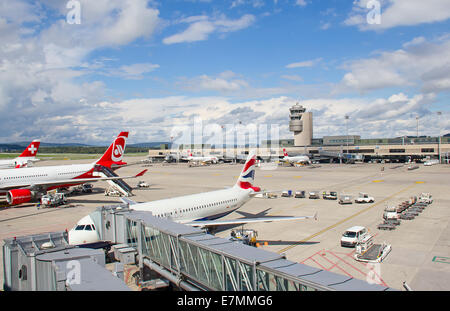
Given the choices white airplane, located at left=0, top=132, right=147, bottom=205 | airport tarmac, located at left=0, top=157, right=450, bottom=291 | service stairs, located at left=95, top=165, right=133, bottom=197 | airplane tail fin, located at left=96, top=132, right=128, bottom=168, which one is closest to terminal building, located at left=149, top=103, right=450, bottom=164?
airport tarmac, located at left=0, top=157, right=450, bottom=291

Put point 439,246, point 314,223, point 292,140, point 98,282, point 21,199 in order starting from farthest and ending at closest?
point 292,140 → point 21,199 → point 314,223 → point 439,246 → point 98,282

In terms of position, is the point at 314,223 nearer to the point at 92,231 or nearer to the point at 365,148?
the point at 92,231

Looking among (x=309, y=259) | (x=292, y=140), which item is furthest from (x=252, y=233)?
(x=292, y=140)

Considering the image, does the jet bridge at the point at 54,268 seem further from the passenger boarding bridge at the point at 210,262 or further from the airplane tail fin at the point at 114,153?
the airplane tail fin at the point at 114,153

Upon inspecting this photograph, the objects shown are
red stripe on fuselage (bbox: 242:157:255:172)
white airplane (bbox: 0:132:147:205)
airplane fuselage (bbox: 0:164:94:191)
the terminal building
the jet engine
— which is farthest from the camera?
the terminal building

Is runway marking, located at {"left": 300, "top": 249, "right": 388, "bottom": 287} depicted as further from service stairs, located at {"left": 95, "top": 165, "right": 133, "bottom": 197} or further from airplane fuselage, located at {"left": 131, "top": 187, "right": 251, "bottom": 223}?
service stairs, located at {"left": 95, "top": 165, "right": 133, "bottom": 197}

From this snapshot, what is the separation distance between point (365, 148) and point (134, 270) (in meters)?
146

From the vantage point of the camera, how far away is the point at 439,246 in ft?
89.6

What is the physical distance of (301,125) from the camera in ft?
578

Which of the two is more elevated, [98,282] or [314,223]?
[98,282]

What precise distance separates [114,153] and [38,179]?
1401 centimetres

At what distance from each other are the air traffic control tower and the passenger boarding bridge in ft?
536

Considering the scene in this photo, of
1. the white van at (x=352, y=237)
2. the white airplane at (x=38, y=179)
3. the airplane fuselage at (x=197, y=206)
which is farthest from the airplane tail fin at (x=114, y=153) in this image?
the white van at (x=352, y=237)

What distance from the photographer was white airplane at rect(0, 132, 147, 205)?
49.2 metres
